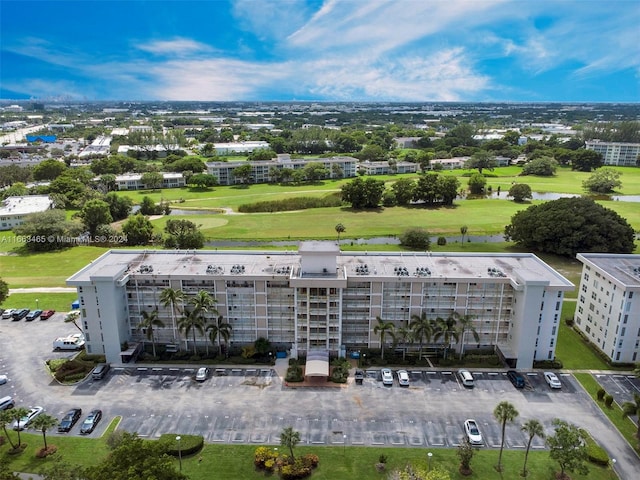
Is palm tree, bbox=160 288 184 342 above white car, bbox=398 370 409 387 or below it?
above

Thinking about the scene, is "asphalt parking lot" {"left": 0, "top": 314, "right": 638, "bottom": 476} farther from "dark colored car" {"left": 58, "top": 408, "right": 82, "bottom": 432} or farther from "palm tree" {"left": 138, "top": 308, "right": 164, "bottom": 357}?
"palm tree" {"left": 138, "top": 308, "right": 164, "bottom": 357}

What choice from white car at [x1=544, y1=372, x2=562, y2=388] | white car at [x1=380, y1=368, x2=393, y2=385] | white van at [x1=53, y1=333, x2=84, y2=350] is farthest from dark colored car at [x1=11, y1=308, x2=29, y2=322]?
white car at [x1=544, y1=372, x2=562, y2=388]

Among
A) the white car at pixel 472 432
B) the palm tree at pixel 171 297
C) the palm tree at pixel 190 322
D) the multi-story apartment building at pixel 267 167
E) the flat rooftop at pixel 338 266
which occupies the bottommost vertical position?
the white car at pixel 472 432

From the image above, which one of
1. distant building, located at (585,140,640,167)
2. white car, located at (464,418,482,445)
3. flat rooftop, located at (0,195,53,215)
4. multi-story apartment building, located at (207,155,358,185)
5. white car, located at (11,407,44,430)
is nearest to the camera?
white car, located at (464,418,482,445)

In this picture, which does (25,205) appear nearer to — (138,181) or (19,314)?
(138,181)

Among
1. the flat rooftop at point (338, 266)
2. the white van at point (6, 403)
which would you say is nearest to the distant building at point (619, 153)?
the flat rooftop at point (338, 266)

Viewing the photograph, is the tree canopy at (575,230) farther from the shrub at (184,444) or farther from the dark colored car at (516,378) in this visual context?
the shrub at (184,444)
